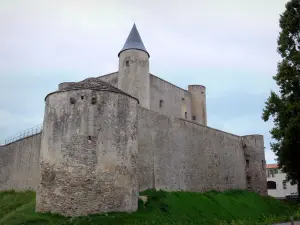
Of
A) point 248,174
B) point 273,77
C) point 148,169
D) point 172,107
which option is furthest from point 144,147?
point 248,174

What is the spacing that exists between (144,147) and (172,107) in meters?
13.2

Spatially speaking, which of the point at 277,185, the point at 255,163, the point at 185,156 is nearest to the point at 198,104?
the point at 255,163

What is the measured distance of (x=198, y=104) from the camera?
40000mm

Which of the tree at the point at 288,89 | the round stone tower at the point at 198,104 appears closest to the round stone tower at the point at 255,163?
the round stone tower at the point at 198,104

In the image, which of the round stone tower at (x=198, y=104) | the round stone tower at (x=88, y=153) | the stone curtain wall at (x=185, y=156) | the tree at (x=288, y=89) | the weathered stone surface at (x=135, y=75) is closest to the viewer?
the round stone tower at (x=88, y=153)

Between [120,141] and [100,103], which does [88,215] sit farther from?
[100,103]

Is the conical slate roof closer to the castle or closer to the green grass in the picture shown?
the castle

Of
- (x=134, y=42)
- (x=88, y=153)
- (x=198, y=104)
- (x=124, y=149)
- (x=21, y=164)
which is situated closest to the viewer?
(x=88, y=153)

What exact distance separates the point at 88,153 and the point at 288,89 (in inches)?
521

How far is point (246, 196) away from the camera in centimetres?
3125

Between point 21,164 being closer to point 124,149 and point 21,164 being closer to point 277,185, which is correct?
point 124,149

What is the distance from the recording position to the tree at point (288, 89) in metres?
20.7

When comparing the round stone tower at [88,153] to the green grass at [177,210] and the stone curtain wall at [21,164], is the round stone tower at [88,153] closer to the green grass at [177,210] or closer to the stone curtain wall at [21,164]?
the green grass at [177,210]

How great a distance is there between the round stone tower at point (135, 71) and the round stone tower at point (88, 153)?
9.90 meters
